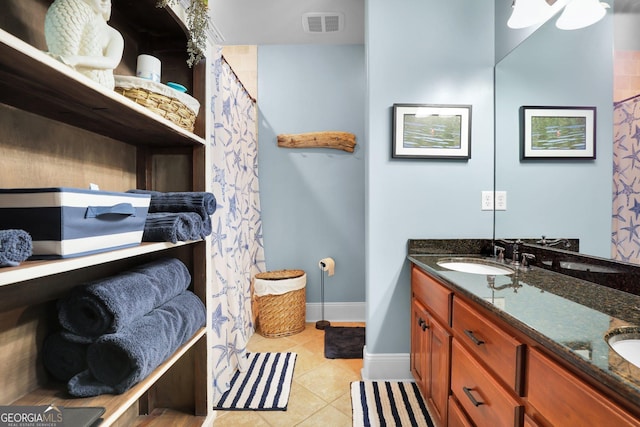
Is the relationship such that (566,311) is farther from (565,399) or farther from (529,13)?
(529,13)

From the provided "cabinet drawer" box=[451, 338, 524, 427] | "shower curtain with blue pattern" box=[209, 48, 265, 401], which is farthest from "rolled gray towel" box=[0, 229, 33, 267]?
"cabinet drawer" box=[451, 338, 524, 427]

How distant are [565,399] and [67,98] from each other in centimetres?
140

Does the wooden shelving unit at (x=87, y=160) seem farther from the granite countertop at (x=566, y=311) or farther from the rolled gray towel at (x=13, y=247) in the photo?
the granite countertop at (x=566, y=311)

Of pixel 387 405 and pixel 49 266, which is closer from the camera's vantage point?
pixel 49 266

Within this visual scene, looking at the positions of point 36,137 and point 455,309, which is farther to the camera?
point 455,309

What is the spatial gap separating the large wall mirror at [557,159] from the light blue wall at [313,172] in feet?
4.19

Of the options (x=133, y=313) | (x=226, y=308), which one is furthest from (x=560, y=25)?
(x=226, y=308)

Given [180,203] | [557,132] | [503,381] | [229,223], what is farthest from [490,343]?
[229,223]

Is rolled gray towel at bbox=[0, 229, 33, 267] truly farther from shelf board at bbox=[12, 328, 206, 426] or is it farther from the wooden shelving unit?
shelf board at bbox=[12, 328, 206, 426]

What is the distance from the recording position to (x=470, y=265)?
1617 millimetres

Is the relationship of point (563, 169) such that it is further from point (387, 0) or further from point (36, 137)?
point (36, 137)

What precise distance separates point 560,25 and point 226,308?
91.9 inches

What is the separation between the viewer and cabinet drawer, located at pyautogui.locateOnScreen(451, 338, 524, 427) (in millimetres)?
795

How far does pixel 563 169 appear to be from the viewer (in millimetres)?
1354
